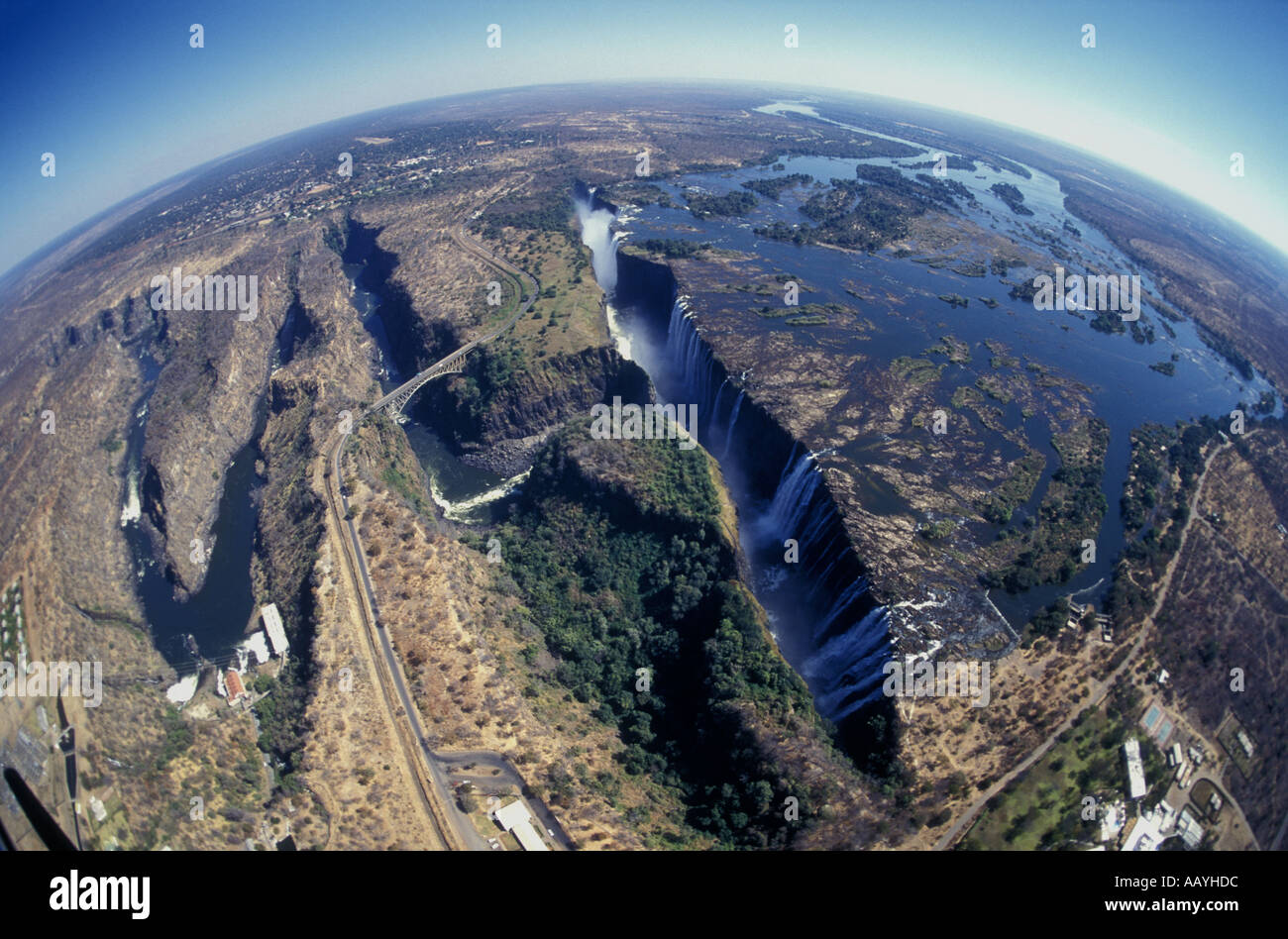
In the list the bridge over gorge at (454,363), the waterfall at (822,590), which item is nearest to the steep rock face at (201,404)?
the bridge over gorge at (454,363)

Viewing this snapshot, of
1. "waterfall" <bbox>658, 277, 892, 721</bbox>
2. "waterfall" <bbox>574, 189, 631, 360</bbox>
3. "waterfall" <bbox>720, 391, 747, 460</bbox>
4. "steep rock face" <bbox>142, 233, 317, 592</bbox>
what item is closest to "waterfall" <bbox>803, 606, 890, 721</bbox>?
"waterfall" <bbox>658, 277, 892, 721</bbox>

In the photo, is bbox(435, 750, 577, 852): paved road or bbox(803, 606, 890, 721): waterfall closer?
bbox(435, 750, 577, 852): paved road

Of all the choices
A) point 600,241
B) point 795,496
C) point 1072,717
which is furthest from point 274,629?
point 600,241

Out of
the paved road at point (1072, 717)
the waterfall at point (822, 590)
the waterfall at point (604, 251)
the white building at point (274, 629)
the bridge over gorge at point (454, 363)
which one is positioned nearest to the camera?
the paved road at point (1072, 717)

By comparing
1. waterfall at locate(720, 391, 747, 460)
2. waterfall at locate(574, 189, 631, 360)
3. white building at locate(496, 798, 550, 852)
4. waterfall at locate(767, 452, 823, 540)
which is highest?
waterfall at locate(574, 189, 631, 360)

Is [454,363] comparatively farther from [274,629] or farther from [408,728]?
[408,728]

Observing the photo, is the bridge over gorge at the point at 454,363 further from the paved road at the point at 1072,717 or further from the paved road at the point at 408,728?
the paved road at the point at 1072,717

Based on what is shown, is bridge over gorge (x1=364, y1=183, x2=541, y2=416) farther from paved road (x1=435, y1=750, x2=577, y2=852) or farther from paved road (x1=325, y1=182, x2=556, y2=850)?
paved road (x1=435, y1=750, x2=577, y2=852)
